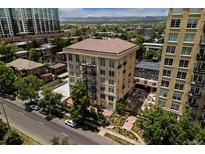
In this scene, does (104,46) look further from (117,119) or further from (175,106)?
(175,106)

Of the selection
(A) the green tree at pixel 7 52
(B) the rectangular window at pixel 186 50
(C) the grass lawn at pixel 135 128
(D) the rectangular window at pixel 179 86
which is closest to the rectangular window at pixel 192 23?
(B) the rectangular window at pixel 186 50

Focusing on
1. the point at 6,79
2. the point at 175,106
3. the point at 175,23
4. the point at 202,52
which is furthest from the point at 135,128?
the point at 6,79

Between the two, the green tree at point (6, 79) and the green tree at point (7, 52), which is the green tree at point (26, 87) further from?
the green tree at point (7, 52)

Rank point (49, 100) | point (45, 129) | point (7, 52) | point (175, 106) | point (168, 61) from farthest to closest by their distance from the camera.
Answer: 1. point (7, 52)
2. point (49, 100)
3. point (45, 129)
4. point (175, 106)
5. point (168, 61)

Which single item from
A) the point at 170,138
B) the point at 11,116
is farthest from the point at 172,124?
the point at 11,116

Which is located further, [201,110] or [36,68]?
[36,68]

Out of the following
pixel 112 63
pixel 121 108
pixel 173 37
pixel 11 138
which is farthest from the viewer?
pixel 121 108

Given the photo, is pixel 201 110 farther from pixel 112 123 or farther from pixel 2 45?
pixel 2 45

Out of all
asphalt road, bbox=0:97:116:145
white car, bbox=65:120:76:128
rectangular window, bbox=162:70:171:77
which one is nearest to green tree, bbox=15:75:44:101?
asphalt road, bbox=0:97:116:145
